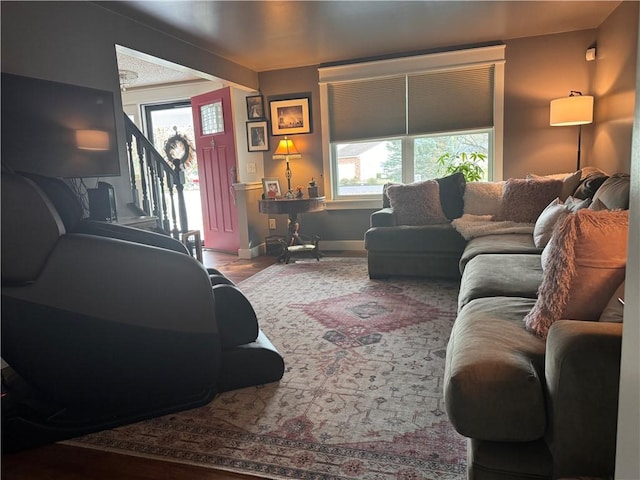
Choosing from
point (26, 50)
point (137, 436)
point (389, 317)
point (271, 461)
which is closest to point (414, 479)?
point (271, 461)

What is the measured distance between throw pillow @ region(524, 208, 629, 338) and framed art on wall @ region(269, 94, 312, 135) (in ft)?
13.9

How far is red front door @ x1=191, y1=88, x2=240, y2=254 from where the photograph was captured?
17.4 feet

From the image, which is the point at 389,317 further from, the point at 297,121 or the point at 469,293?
the point at 297,121

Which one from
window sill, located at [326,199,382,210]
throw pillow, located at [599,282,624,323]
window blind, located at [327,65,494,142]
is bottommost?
throw pillow, located at [599,282,624,323]

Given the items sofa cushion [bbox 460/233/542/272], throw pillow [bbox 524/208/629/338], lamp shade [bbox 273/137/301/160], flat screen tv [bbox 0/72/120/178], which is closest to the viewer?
throw pillow [bbox 524/208/629/338]

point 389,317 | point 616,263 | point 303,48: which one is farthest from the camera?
point 303,48

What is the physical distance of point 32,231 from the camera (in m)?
1.55

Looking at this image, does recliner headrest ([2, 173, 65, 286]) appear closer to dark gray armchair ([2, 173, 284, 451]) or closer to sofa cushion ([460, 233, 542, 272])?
dark gray armchair ([2, 173, 284, 451])

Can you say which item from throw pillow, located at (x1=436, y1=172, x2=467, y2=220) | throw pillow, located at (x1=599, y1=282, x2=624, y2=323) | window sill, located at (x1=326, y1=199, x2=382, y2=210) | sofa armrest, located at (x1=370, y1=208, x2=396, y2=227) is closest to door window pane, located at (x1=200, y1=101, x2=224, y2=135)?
window sill, located at (x1=326, y1=199, x2=382, y2=210)

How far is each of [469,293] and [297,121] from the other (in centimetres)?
378

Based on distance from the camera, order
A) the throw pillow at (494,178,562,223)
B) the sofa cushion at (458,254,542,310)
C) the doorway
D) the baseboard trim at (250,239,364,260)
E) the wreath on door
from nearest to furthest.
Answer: the sofa cushion at (458,254,542,310), the throw pillow at (494,178,562,223), the baseboard trim at (250,239,364,260), the doorway, the wreath on door

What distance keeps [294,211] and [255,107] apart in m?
1.55

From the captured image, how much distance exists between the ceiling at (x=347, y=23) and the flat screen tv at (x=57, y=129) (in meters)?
0.80

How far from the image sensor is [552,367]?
1.15 m
